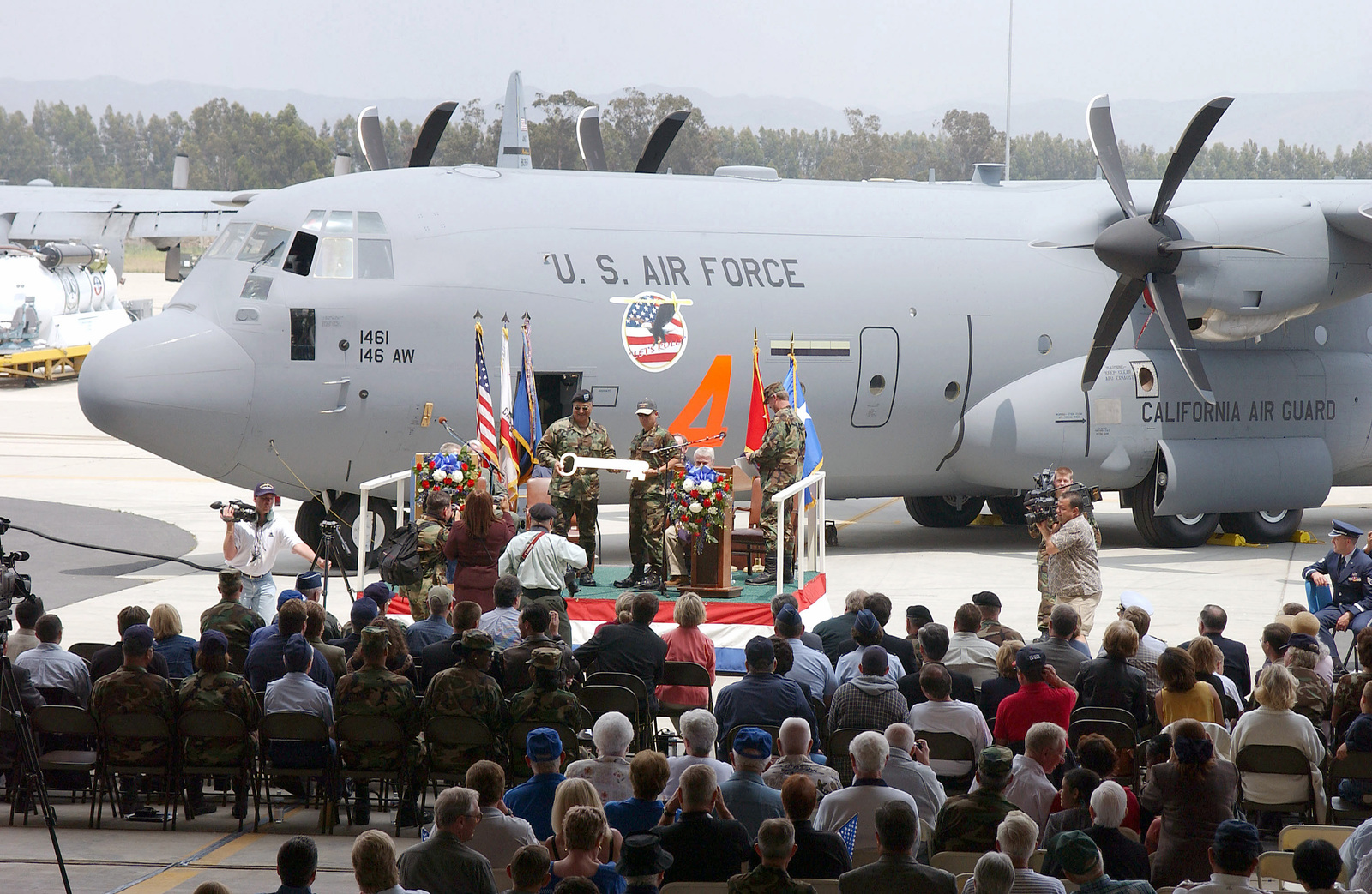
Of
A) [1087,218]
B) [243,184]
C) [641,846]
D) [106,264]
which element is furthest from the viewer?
[243,184]

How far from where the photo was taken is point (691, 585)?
1366 centimetres

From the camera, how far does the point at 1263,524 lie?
804 inches

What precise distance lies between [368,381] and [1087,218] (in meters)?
9.69

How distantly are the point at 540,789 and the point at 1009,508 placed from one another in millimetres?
15825

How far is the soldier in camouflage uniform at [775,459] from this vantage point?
1473cm

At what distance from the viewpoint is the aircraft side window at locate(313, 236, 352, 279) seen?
1599 centimetres

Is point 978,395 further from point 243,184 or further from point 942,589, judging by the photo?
point 243,184

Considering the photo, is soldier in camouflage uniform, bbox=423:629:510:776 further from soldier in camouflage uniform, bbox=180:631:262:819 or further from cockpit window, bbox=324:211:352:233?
cockpit window, bbox=324:211:352:233

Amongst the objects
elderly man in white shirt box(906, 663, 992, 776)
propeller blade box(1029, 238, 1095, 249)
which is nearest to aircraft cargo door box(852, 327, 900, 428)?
propeller blade box(1029, 238, 1095, 249)

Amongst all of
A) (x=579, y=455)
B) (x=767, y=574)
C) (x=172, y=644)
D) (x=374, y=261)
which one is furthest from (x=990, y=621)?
(x=374, y=261)

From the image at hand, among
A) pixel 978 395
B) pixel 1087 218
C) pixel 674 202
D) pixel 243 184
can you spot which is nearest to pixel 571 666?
pixel 674 202

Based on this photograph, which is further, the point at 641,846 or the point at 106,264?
the point at 106,264

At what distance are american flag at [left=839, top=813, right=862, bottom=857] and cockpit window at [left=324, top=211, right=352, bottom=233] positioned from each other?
11150 mm

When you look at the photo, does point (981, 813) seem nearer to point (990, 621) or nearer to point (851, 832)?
point (851, 832)
